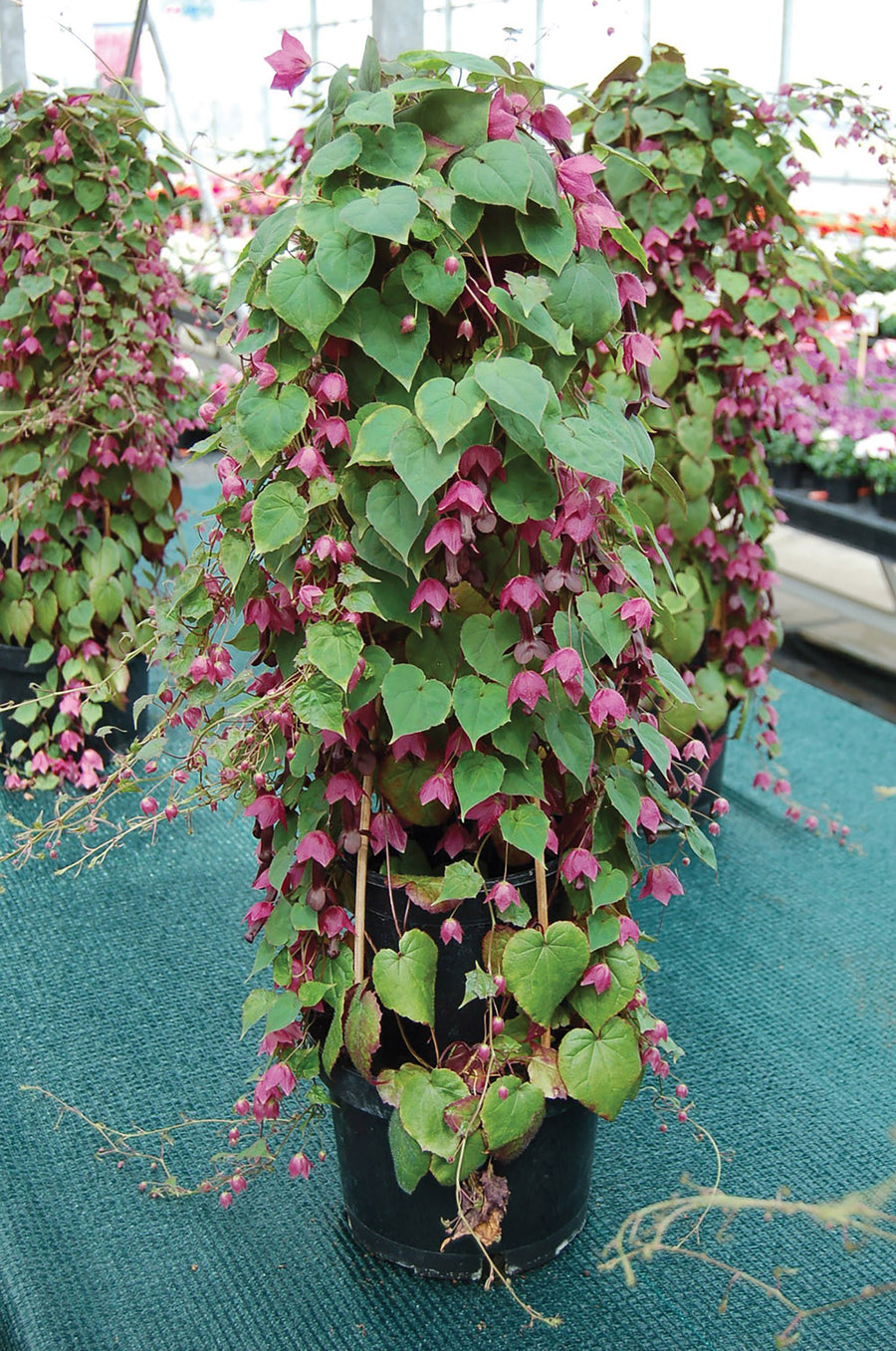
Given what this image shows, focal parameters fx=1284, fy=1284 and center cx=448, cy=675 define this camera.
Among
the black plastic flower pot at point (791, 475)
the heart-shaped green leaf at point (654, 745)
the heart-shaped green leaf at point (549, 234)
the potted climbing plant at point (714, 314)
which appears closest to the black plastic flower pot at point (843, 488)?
the black plastic flower pot at point (791, 475)

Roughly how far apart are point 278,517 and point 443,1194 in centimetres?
71

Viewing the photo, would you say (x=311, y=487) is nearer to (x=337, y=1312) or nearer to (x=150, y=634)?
(x=150, y=634)

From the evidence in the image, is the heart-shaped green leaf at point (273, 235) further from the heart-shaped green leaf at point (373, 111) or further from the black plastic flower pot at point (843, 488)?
the black plastic flower pot at point (843, 488)

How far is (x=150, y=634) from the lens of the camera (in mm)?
1438

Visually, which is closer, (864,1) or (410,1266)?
(410,1266)

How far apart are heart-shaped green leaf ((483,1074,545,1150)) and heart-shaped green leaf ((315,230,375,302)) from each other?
736 millimetres

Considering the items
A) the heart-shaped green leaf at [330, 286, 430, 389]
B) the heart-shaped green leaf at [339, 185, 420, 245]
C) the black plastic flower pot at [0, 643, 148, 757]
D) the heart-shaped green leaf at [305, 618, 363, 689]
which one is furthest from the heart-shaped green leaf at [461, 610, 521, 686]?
the black plastic flower pot at [0, 643, 148, 757]

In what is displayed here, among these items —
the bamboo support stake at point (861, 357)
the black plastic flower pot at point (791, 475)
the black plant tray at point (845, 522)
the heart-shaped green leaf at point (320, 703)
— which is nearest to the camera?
the heart-shaped green leaf at point (320, 703)

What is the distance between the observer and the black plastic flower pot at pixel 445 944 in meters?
1.28

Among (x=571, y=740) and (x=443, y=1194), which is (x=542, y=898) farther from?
(x=443, y=1194)

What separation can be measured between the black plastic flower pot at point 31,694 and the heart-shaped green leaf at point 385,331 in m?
1.42

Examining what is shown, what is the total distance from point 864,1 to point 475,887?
21.4ft

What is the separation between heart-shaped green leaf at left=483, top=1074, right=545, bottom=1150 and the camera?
1212mm

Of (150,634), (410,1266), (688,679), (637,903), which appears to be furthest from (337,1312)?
(688,679)
